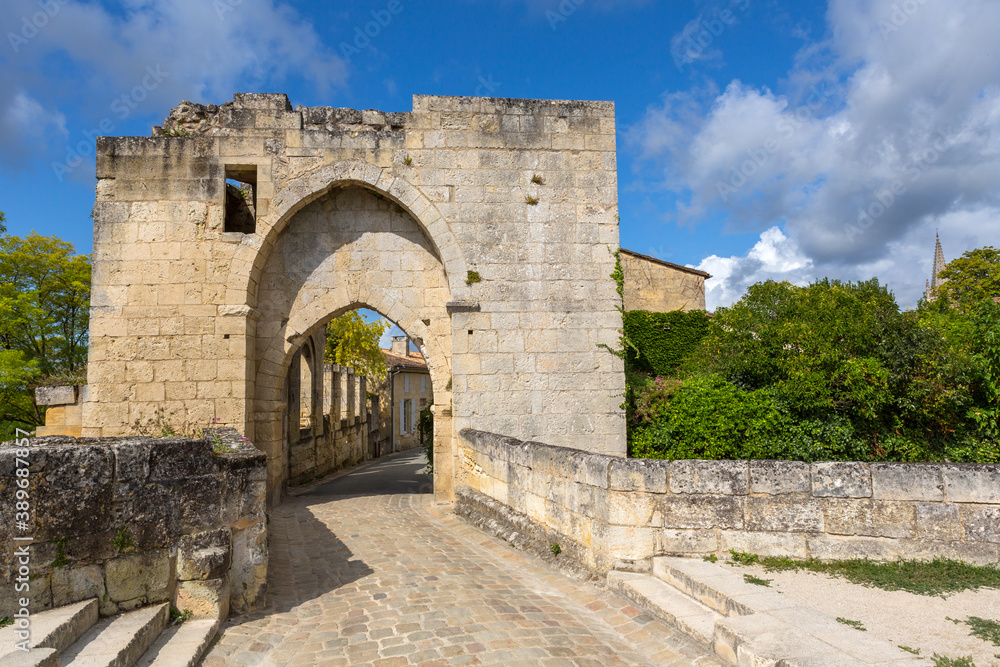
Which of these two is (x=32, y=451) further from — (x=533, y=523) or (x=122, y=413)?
(x=122, y=413)

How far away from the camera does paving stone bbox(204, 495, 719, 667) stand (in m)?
3.43

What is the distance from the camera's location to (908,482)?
4.26 metres

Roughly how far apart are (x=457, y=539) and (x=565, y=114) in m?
6.45

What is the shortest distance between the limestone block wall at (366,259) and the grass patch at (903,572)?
4.83 metres

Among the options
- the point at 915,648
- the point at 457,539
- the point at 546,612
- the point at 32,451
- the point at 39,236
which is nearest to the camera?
the point at 915,648

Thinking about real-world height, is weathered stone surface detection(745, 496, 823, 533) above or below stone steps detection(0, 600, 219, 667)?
above

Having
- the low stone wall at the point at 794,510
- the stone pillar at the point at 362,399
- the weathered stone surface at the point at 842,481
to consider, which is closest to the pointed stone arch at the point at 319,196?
the low stone wall at the point at 794,510

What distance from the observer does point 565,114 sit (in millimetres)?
9352

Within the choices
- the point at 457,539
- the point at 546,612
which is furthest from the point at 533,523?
the point at 546,612

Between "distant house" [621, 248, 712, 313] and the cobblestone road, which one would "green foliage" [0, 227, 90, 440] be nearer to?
the cobblestone road

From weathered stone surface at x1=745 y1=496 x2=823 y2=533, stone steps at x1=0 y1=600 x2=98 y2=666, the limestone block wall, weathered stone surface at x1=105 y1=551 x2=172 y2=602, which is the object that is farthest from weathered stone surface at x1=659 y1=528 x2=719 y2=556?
the limestone block wall

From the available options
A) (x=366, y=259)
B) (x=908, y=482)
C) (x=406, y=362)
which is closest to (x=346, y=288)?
(x=366, y=259)

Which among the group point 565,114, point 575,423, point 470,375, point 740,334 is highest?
point 565,114

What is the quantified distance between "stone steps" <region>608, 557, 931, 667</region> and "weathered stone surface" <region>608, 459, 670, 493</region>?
1.65 ft
